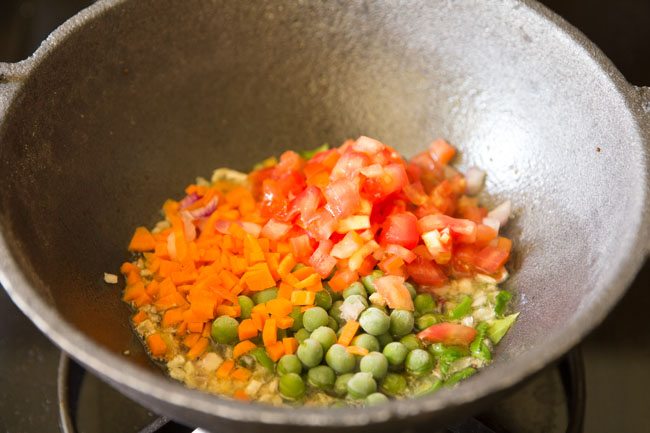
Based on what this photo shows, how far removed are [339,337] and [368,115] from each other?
68 cm

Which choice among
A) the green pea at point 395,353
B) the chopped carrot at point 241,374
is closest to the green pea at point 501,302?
the green pea at point 395,353

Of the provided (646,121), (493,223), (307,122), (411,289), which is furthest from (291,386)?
(646,121)

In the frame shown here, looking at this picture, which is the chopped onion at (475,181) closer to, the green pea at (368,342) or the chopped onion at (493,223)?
the chopped onion at (493,223)

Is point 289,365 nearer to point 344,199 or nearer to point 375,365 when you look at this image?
point 375,365

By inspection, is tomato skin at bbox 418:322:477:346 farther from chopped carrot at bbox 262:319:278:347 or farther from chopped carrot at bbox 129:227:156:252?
chopped carrot at bbox 129:227:156:252

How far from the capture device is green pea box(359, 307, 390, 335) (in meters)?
1.64

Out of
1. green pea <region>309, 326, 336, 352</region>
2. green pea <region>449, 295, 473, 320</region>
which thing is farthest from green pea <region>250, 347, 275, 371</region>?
green pea <region>449, 295, 473, 320</region>

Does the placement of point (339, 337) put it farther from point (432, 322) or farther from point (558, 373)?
point (558, 373)

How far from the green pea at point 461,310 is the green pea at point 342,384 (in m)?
0.30

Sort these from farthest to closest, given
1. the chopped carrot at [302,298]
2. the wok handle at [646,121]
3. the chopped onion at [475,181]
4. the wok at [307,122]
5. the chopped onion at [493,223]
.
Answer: the chopped onion at [475,181] → the chopped onion at [493,223] → the chopped carrot at [302,298] → the wok at [307,122] → the wok handle at [646,121]

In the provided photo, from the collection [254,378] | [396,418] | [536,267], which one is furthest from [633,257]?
[254,378]

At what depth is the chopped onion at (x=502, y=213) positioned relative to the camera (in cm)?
189

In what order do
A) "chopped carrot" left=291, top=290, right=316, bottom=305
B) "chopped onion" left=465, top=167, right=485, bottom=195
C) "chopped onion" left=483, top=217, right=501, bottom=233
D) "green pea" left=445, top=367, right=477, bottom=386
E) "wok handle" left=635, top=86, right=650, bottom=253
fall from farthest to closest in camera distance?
"chopped onion" left=465, top=167, right=485, bottom=195 → "chopped onion" left=483, top=217, right=501, bottom=233 → "chopped carrot" left=291, top=290, right=316, bottom=305 → "green pea" left=445, top=367, right=477, bottom=386 → "wok handle" left=635, top=86, right=650, bottom=253

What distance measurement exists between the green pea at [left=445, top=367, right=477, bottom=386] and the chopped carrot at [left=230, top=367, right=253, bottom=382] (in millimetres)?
434
